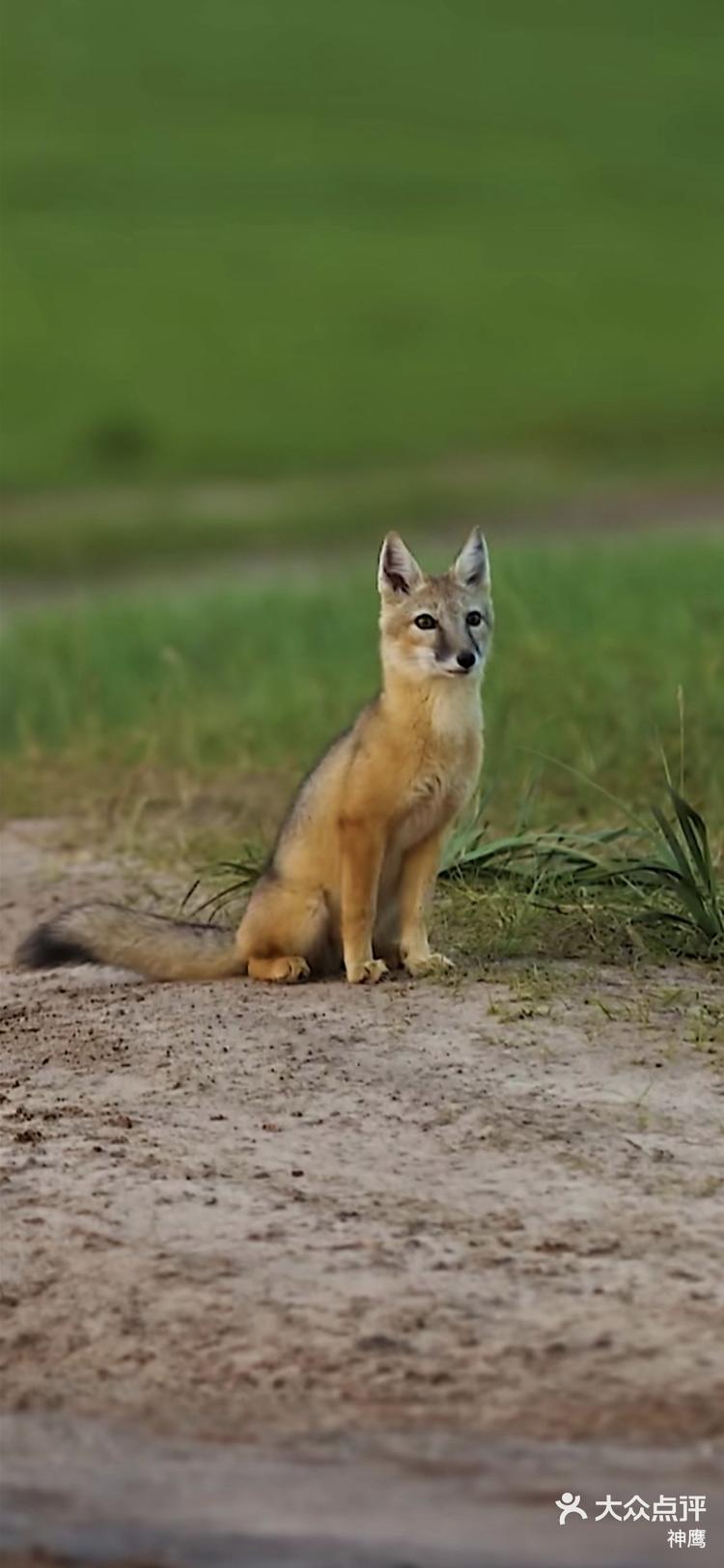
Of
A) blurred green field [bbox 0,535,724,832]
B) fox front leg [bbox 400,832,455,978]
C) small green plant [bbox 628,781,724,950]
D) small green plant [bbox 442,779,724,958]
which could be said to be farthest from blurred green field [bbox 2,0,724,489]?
fox front leg [bbox 400,832,455,978]

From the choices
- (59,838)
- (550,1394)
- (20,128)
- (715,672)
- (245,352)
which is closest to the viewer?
(550,1394)

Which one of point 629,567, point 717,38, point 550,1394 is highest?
point 717,38

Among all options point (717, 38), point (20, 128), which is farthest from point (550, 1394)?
point (717, 38)

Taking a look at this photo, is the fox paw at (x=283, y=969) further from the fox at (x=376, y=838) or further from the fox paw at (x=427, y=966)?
the fox paw at (x=427, y=966)

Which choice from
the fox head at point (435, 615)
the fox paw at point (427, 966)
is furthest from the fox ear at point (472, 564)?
the fox paw at point (427, 966)

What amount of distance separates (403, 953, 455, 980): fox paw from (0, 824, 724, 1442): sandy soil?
4.5 inches

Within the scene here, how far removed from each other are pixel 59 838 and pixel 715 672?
2.19m

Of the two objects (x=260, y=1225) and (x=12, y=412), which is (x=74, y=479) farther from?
(x=260, y=1225)

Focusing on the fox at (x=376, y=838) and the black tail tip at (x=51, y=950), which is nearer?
the fox at (x=376, y=838)

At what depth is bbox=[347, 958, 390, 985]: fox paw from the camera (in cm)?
571

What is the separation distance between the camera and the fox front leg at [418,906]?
18.9ft

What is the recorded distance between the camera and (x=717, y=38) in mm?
26516

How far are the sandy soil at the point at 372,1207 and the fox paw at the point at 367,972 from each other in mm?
57

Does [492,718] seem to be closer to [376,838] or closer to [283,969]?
[283,969]
